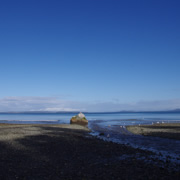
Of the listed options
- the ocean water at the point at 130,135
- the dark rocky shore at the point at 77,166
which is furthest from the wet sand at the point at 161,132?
the dark rocky shore at the point at 77,166

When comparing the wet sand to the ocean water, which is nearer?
the ocean water

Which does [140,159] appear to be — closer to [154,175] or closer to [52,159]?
[154,175]

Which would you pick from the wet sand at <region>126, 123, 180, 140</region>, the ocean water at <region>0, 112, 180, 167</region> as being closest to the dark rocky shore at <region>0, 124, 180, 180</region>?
the ocean water at <region>0, 112, 180, 167</region>

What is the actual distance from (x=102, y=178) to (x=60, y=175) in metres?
2.01

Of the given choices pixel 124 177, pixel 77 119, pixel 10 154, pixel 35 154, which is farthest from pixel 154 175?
pixel 77 119

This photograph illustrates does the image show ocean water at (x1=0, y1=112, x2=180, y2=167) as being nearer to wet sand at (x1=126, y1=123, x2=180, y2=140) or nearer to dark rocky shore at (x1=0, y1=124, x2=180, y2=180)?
wet sand at (x1=126, y1=123, x2=180, y2=140)

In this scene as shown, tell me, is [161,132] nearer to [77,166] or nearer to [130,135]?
[130,135]

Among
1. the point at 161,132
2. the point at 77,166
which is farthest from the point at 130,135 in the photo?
the point at 77,166

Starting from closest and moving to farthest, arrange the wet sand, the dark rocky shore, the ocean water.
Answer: the dark rocky shore → the ocean water → the wet sand

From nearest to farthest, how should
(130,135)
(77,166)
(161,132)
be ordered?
(77,166)
(130,135)
(161,132)

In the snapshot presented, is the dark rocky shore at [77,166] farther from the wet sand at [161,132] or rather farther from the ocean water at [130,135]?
the wet sand at [161,132]

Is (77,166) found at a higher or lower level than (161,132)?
higher

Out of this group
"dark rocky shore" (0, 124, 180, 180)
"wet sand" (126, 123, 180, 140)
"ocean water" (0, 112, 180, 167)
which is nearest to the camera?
"dark rocky shore" (0, 124, 180, 180)

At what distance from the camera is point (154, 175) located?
9250 mm
